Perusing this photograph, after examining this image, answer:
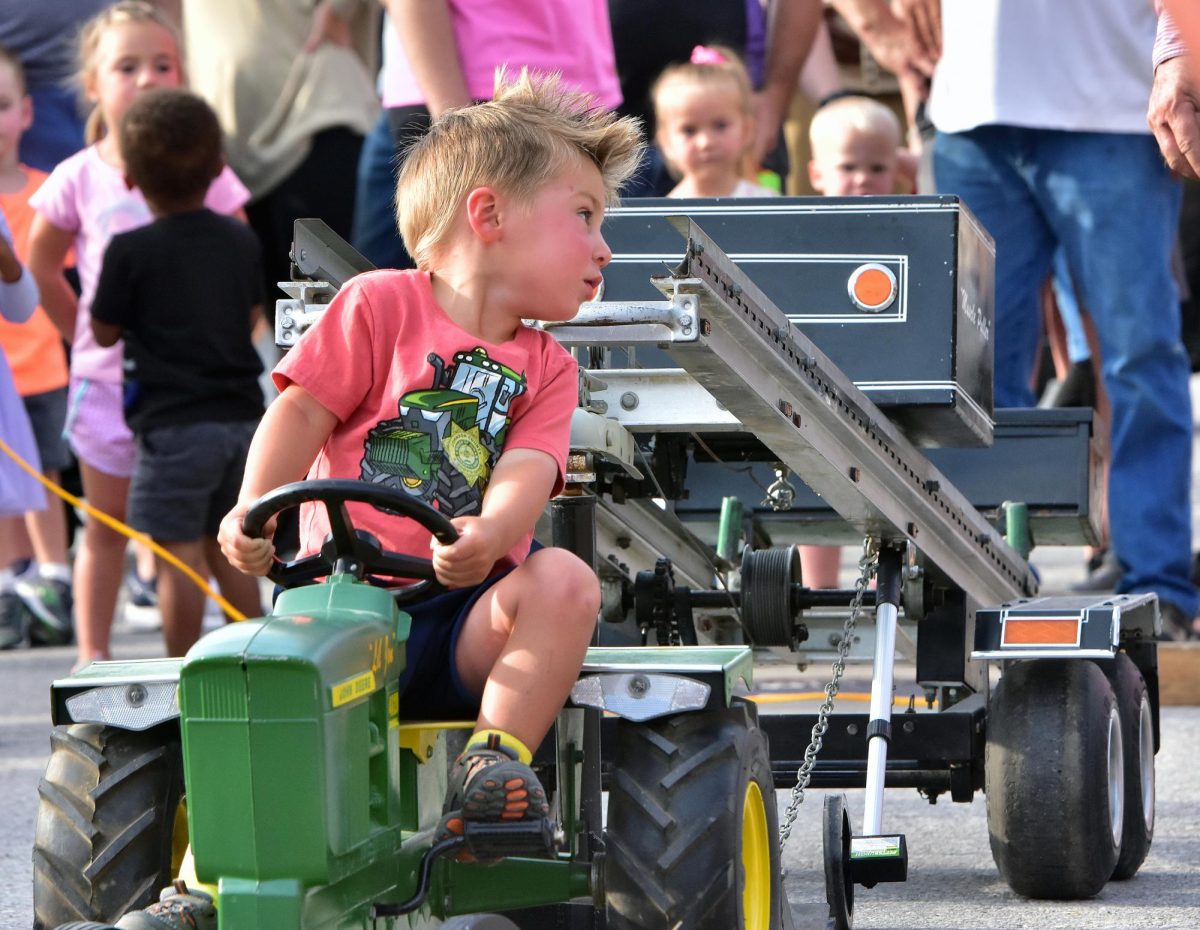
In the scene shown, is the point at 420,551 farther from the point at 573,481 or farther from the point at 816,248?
the point at 816,248

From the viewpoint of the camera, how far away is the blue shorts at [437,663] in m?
3.25

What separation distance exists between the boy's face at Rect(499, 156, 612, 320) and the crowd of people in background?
189 cm

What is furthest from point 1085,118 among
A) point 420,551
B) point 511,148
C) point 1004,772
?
point 420,551

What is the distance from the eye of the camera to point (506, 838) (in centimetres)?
301

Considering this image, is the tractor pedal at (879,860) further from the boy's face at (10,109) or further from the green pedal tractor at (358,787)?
the boy's face at (10,109)

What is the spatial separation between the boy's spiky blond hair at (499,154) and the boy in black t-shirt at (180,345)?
321cm

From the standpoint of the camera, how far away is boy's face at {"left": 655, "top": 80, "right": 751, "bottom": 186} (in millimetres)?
6906

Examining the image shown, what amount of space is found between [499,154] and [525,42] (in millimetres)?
3176

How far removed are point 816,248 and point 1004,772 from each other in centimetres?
111

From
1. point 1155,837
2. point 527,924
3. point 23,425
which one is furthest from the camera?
point 23,425

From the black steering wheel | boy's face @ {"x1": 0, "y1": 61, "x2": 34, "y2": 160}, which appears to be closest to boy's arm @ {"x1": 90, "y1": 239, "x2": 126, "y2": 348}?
boy's face @ {"x1": 0, "y1": 61, "x2": 34, "y2": 160}

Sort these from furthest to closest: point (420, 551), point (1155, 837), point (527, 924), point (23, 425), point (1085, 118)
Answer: point (23, 425)
point (1085, 118)
point (1155, 837)
point (527, 924)
point (420, 551)

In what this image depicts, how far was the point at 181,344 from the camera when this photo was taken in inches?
265

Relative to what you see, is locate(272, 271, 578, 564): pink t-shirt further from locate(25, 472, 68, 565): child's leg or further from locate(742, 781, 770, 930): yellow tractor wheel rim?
locate(25, 472, 68, 565): child's leg
